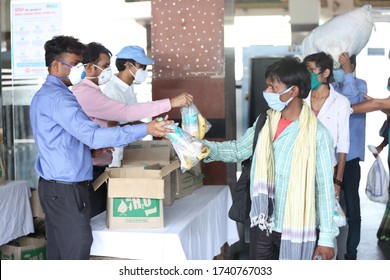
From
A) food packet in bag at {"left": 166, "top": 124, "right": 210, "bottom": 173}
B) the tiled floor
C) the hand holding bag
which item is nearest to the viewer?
the hand holding bag

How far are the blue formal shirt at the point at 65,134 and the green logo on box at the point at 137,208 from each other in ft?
0.84

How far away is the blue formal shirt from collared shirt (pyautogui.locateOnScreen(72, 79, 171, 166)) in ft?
1.78

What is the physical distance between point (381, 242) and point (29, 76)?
349cm

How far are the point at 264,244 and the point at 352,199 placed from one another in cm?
215

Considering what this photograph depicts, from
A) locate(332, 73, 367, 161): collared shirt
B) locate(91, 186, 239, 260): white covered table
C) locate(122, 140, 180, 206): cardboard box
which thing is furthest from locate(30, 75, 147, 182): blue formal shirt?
locate(332, 73, 367, 161): collared shirt

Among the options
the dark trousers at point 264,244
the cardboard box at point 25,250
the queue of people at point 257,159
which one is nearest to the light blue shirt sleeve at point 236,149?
the queue of people at point 257,159

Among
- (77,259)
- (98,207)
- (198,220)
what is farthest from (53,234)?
(198,220)

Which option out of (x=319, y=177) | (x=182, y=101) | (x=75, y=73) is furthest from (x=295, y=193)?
(x=75, y=73)

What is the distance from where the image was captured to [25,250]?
4.13 meters

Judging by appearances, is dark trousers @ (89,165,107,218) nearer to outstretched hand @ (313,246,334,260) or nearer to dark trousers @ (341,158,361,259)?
outstretched hand @ (313,246,334,260)

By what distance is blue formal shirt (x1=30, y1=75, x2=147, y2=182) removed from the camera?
113 inches

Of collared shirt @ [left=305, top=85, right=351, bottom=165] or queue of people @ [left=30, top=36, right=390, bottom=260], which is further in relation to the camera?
collared shirt @ [left=305, top=85, right=351, bottom=165]

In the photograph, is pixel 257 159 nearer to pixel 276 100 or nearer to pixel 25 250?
pixel 276 100

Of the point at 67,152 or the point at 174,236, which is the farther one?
the point at 174,236
